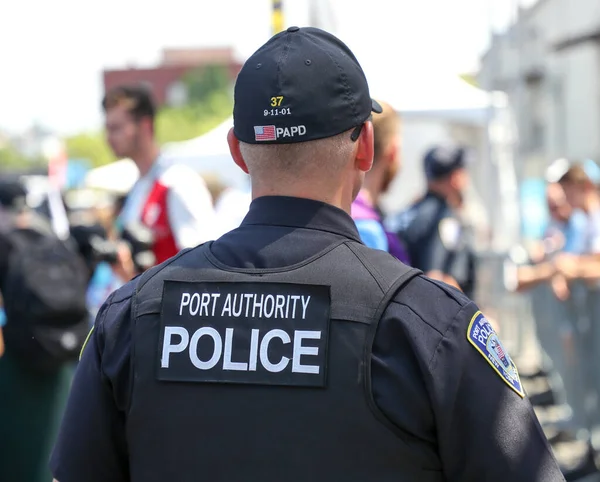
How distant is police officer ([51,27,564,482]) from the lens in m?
1.70

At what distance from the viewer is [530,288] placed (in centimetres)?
723

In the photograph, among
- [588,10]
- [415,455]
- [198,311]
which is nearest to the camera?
[415,455]

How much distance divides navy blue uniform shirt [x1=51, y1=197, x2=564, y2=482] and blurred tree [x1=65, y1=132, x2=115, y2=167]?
298 feet

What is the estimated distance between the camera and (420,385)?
5.55ft

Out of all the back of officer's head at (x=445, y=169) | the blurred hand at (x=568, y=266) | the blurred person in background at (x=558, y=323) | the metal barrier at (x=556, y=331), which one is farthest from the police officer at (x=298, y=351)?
the blurred hand at (x=568, y=266)

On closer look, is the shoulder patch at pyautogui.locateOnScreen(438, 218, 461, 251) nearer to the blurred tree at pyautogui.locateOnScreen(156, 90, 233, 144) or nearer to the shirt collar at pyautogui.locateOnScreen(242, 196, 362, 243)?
the shirt collar at pyautogui.locateOnScreen(242, 196, 362, 243)

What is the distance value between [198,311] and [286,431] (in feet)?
0.90

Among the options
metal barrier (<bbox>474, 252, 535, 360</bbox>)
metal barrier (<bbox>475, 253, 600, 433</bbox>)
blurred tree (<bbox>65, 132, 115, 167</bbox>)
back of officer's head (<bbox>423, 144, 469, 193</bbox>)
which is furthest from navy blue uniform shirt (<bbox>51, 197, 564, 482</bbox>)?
blurred tree (<bbox>65, 132, 115, 167</bbox>)

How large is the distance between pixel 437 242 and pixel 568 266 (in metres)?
1.36

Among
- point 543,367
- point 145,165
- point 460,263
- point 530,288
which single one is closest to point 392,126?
point 145,165

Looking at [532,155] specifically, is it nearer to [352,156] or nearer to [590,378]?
[590,378]

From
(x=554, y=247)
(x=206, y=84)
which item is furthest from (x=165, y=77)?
(x=554, y=247)

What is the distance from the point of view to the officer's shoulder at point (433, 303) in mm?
1722

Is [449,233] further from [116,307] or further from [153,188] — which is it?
[116,307]
